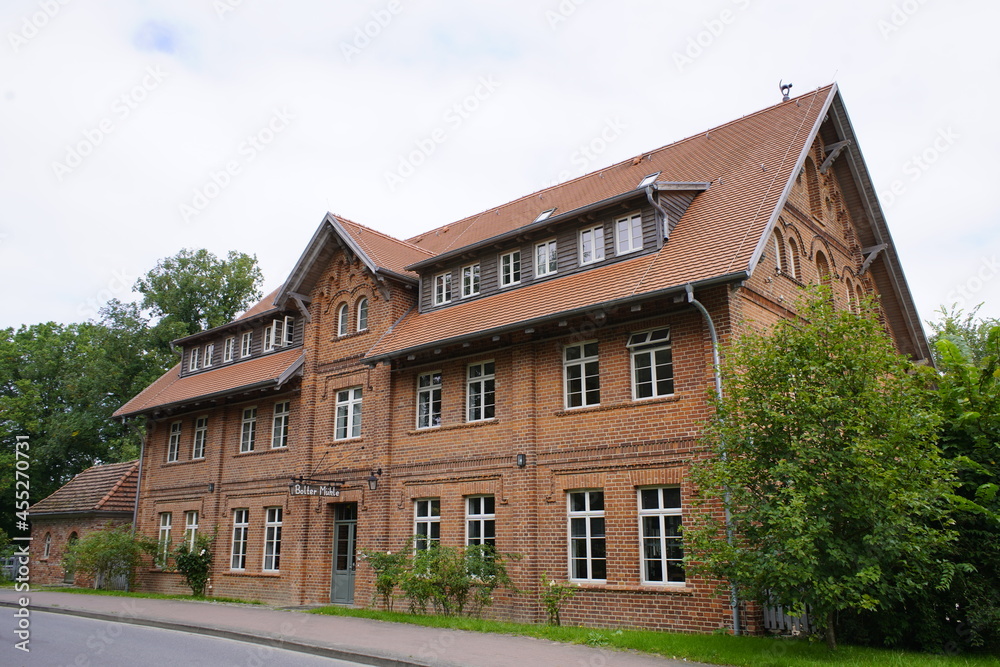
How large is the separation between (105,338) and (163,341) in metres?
2.58

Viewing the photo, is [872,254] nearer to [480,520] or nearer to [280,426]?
[480,520]

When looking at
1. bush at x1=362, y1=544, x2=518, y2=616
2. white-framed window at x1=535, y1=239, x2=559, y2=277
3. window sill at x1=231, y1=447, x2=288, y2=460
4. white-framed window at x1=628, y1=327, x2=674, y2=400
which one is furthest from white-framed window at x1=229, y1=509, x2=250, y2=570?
white-framed window at x1=628, y1=327, x2=674, y2=400

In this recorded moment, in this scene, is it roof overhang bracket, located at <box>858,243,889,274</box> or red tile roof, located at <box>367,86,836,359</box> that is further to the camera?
roof overhang bracket, located at <box>858,243,889,274</box>

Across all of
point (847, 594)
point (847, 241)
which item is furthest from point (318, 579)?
point (847, 241)

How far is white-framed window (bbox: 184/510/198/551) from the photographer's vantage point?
76.5ft

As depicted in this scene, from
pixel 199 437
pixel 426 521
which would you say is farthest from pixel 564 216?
pixel 199 437

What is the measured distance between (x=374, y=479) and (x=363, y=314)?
4.51 m

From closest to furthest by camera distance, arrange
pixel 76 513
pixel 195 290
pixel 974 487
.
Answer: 1. pixel 974 487
2. pixel 76 513
3. pixel 195 290

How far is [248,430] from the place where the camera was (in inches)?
911

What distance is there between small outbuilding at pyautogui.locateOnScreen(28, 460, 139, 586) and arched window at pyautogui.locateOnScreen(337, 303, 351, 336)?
11362 millimetres

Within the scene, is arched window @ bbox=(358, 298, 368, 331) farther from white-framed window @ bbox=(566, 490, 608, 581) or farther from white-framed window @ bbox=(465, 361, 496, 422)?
white-framed window @ bbox=(566, 490, 608, 581)

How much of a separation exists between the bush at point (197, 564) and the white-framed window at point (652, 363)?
14.2 metres

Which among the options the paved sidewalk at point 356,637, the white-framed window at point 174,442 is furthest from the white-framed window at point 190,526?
the paved sidewalk at point 356,637

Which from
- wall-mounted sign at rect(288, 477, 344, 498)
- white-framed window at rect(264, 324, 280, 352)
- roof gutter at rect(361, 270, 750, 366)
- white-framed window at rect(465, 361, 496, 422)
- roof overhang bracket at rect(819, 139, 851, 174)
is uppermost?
roof overhang bracket at rect(819, 139, 851, 174)
